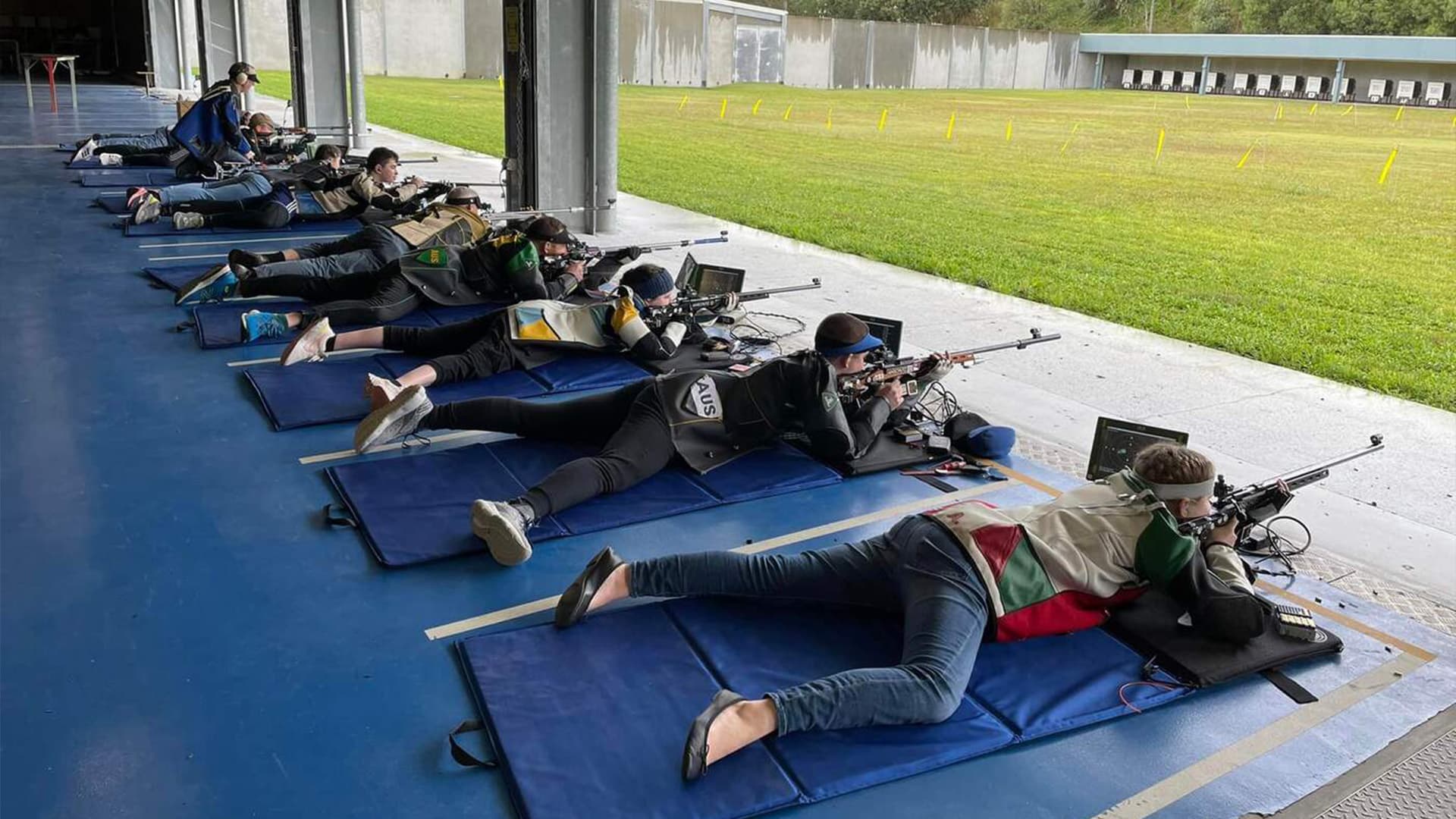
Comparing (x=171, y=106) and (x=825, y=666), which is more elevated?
(x=171, y=106)

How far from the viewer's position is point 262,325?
806cm

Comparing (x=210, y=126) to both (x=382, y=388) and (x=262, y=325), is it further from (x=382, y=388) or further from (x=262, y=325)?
(x=382, y=388)

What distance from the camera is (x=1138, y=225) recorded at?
16.0 m

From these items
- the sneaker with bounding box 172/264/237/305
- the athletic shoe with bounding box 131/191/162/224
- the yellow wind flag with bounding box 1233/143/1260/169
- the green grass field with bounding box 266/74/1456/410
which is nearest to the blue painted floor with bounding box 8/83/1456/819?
the sneaker with bounding box 172/264/237/305

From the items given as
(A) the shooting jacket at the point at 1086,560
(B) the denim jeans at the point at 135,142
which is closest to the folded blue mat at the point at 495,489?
(A) the shooting jacket at the point at 1086,560

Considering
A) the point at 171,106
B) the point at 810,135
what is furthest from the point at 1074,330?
the point at 171,106

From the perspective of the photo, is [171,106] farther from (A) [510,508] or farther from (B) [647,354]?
(A) [510,508]

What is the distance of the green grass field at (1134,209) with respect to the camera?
34.1 feet

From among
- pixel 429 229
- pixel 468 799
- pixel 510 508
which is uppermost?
pixel 429 229

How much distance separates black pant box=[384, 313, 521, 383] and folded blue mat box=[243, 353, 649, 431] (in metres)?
0.11

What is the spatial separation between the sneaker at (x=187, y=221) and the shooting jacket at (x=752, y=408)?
912 cm

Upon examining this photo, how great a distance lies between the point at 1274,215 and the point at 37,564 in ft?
57.5

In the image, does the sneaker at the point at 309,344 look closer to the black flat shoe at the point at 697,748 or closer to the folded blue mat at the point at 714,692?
the folded blue mat at the point at 714,692

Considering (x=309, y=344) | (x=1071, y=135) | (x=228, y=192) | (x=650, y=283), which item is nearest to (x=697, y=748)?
(x=650, y=283)
